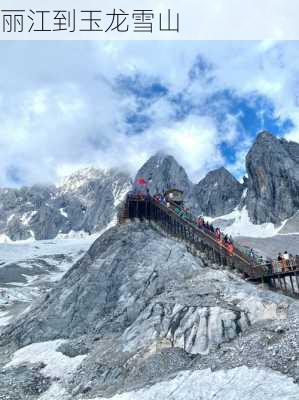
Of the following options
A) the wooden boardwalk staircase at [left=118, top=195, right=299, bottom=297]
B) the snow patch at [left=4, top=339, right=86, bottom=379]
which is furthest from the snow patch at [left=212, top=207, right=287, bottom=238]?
the snow patch at [left=4, top=339, right=86, bottom=379]

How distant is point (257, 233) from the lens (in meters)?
142

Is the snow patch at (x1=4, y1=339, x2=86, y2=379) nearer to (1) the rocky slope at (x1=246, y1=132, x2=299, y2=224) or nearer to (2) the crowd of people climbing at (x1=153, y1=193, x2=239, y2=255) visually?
(2) the crowd of people climbing at (x1=153, y1=193, x2=239, y2=255)

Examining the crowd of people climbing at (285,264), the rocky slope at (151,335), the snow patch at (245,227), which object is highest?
the crowd of people climbing at (285,264)

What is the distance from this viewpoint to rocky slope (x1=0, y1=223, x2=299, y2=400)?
22.3m

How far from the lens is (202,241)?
44531 millimetres

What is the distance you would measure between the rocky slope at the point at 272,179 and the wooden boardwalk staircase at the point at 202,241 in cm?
10371

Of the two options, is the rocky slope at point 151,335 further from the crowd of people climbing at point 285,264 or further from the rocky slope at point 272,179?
the rocky slope at point 272,179

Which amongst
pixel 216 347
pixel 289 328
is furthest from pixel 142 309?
pixel 289 328

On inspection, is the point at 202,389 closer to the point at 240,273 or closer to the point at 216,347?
the point at 216,347

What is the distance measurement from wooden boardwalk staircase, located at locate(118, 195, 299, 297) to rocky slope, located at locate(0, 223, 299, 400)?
62.0 inches

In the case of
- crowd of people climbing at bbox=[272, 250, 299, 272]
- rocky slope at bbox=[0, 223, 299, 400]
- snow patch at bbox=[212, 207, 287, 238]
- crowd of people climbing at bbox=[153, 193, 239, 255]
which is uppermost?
crowd of people climbing at bbox=[153, 193, 239, 255]

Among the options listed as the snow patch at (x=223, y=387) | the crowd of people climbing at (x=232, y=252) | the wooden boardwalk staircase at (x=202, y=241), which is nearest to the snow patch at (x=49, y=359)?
the snow patch at (x=223, y=387)

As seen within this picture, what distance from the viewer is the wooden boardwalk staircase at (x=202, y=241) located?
3669cm

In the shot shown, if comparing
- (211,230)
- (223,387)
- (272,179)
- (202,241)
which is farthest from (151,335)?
(272,179)
